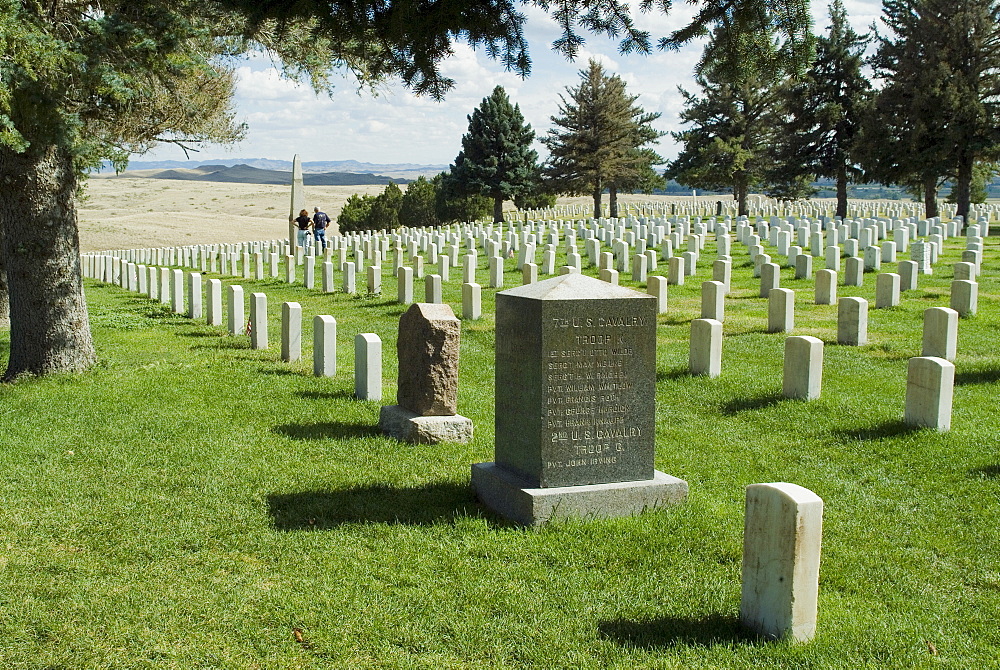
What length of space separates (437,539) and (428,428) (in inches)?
90.7

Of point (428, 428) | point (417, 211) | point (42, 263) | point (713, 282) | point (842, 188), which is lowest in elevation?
point (428, 428)

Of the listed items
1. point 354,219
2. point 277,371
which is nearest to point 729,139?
point 354,219

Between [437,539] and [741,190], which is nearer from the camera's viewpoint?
[437,539]

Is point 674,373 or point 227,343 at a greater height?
point 674,373

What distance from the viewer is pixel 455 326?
332 inches

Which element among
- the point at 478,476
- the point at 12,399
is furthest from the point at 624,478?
the point at 12,399

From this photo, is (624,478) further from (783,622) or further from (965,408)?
(965,408)

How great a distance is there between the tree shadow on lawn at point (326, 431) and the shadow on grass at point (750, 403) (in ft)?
11.0

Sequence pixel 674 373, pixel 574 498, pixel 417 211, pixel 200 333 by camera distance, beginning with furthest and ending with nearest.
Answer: pixel 417 211 < pixel 200 333 < pixel 674 373 < pixel 574 498

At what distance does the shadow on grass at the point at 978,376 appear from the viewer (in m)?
9.80

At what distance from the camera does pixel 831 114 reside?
141 ft

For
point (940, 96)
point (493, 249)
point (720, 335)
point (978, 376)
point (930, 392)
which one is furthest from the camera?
point (940, 96)

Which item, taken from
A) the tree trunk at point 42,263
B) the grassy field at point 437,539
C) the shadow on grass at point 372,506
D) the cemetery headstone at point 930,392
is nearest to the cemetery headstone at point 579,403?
the grassy field at point 437,539

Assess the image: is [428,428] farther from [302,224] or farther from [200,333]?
[302,224]
